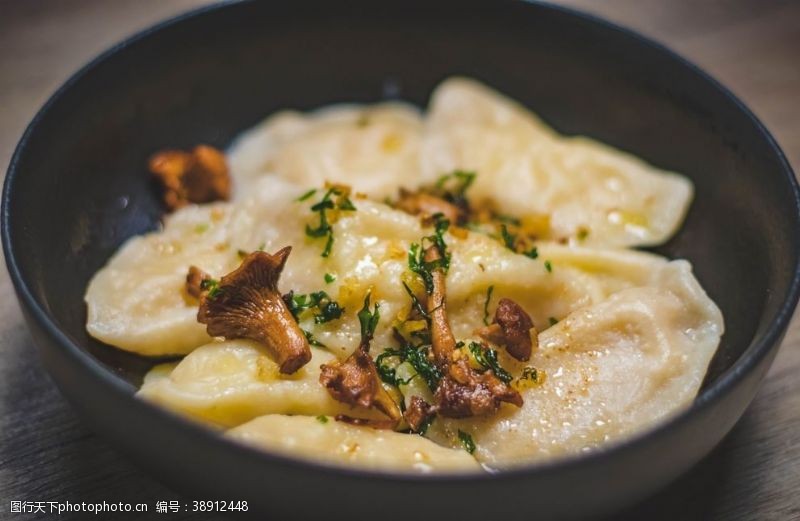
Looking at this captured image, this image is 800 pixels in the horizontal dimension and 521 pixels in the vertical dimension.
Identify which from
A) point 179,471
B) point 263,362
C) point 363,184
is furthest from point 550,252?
point 179,471

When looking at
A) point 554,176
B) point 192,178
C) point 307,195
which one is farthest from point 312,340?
point 554,176

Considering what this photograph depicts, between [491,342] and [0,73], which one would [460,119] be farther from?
[0,73]

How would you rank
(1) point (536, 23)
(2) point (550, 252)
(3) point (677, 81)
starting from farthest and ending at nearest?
(1) point (536, 23)
(3) point (677, 81)
(2) point (550, 252)

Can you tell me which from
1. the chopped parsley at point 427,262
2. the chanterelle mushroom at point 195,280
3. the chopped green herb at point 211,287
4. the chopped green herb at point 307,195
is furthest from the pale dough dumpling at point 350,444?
the chopped green herb at point 307,195

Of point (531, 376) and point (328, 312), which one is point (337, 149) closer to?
point (328, 312)

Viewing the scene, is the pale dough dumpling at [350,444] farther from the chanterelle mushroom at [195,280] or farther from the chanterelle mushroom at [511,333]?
the chanterelle mushroom at [195,280]
